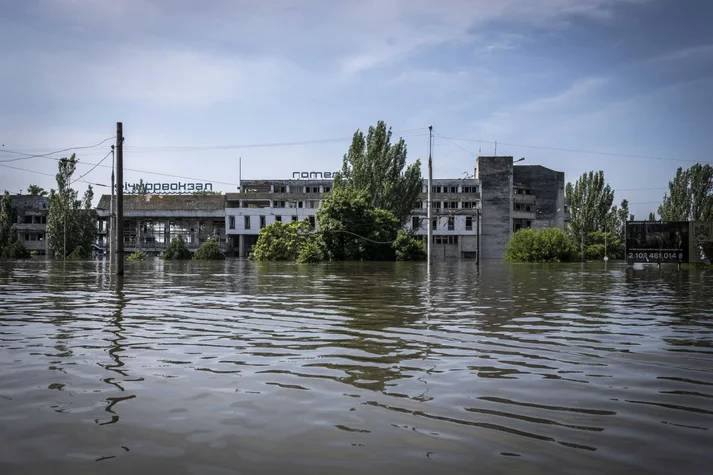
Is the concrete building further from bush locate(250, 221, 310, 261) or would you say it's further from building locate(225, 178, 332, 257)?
bush locate(250, 221, 310, 261)

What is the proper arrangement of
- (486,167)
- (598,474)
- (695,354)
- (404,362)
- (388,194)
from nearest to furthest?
(598,474), (404,362), (695,354), (388,194), (486,167)

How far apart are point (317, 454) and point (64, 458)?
149 cm

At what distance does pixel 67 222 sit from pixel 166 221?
20.1 meters

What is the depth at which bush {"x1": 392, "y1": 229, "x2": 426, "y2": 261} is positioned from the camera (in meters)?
70.6

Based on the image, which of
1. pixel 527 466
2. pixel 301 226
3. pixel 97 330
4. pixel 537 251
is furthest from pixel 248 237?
pixel 527 466

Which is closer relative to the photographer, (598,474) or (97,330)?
(598,474)

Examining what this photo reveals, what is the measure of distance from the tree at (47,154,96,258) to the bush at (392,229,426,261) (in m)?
47.3

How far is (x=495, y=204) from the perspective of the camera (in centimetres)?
10538

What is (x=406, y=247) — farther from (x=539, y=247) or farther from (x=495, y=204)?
(x=495, y=204)

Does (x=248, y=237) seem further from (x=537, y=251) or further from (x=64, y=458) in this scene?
(x=64, y=458)

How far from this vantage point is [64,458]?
3.99 metres

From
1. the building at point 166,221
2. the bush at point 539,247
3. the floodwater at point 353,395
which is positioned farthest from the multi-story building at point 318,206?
the floodwater at point 353,395

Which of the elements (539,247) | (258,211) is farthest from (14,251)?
(539,247)

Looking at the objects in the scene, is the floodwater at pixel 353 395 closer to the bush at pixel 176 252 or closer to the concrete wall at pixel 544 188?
the bush at pixel 176 252
